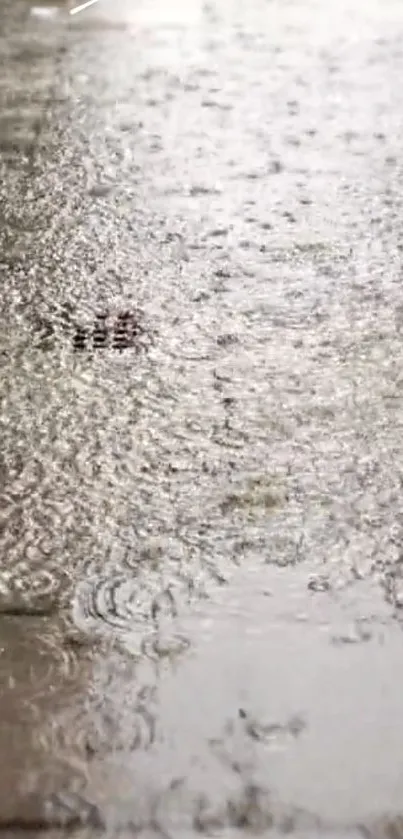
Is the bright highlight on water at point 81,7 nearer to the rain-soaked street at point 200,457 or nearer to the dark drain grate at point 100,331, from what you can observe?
the rain-soaked street at point 200,457

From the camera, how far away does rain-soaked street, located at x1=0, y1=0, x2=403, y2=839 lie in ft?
4.46

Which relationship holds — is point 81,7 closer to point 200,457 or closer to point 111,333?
point 111,333

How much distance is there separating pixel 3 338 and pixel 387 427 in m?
0.65

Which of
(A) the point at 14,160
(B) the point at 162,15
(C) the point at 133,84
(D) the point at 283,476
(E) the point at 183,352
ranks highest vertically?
(B) the point at 162,15

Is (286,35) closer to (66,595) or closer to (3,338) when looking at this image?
(3,338)

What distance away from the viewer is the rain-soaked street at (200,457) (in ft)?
4.46

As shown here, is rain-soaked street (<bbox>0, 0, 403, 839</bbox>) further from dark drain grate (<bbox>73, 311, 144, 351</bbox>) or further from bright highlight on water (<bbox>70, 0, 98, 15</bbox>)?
bright highlight on water (<bbox>70, 0, 98, 15</bbox>)

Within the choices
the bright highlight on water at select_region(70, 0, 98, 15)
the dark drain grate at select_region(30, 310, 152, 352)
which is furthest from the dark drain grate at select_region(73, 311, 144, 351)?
the bright highlight on water at select_region(70, 0, 98, 15)

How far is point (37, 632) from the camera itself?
1.51 meters

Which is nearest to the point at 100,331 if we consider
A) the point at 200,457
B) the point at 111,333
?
the point at 111,333

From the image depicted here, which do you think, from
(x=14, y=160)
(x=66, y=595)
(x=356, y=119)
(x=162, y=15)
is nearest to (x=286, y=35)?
(x=162, y=15)

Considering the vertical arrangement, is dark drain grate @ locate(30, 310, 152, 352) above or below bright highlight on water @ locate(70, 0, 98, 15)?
below

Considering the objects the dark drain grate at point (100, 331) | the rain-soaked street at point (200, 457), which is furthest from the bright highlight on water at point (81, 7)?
the dark drain grate at point (100, 331)

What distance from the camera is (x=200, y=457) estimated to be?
1802 millimetres
